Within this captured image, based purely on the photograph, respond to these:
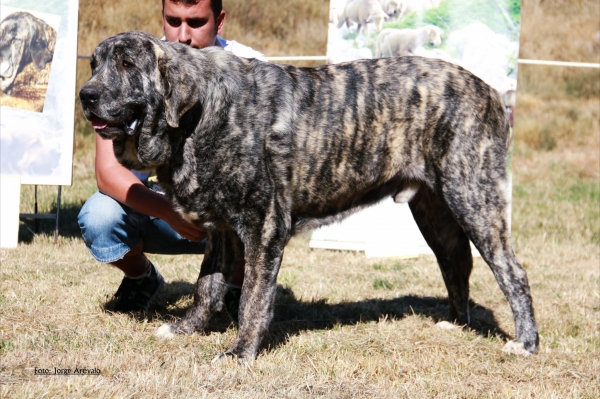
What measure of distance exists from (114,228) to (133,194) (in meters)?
0.31

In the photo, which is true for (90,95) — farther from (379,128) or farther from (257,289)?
(379,128)

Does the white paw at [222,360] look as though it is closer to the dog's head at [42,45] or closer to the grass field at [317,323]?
the grass field at [317,323]

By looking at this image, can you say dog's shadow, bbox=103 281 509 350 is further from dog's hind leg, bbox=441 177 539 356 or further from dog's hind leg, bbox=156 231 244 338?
dog's hind leg, bbox=441 177 539 356

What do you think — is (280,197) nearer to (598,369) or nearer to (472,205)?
(472,205)

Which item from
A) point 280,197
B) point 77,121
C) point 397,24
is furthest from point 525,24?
point 280,197

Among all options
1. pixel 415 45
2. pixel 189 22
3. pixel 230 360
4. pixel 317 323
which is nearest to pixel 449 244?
pixel 317 323

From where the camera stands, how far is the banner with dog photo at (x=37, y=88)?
6078 millimetres

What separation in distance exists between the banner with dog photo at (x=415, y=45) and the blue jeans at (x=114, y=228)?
103 inches

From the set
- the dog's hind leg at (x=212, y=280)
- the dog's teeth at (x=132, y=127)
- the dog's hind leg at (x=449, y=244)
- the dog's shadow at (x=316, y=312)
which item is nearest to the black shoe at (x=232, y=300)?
the dog's shadow at (x=316, y=312)

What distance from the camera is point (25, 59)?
20.1 feet

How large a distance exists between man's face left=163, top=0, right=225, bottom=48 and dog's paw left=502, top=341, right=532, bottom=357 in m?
2.34

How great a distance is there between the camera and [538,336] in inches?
152

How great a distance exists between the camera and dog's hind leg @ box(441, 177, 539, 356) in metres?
3.79

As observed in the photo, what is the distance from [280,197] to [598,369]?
6.00ft
